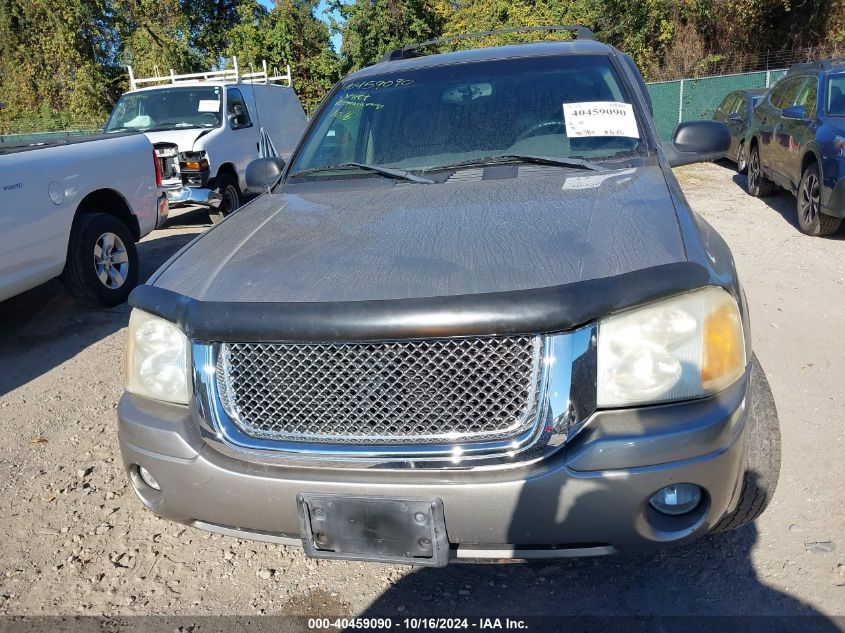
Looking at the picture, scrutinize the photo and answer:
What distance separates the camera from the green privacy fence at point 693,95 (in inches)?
644

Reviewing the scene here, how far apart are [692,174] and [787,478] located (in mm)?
10529

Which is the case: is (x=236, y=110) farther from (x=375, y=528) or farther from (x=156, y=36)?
(x=156, y=36)

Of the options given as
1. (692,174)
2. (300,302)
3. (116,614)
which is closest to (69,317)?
(116,614)

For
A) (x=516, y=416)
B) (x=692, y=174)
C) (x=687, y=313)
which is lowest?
(x=692, y=174)

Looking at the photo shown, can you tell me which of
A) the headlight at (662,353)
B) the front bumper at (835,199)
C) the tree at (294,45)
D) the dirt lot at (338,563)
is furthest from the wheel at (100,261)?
the tree at (294,45)

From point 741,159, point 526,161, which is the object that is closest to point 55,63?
point 741,159

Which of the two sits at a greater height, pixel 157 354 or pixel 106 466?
pixel 157 354

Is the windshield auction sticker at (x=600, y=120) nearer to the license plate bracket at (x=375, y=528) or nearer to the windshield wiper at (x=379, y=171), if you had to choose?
the windshield wiper at (x=379, y=171)

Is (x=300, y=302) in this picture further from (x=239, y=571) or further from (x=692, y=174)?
(x=692, y=174)

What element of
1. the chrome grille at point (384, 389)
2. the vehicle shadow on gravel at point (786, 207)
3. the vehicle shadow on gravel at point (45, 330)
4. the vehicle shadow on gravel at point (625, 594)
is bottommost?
the vehicle shadow on gravel at point (786, 207)

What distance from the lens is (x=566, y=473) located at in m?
1.78

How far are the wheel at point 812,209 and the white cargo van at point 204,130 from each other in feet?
22.2

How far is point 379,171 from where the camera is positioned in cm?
306

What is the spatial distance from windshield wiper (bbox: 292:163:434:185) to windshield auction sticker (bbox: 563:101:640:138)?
71 cm
